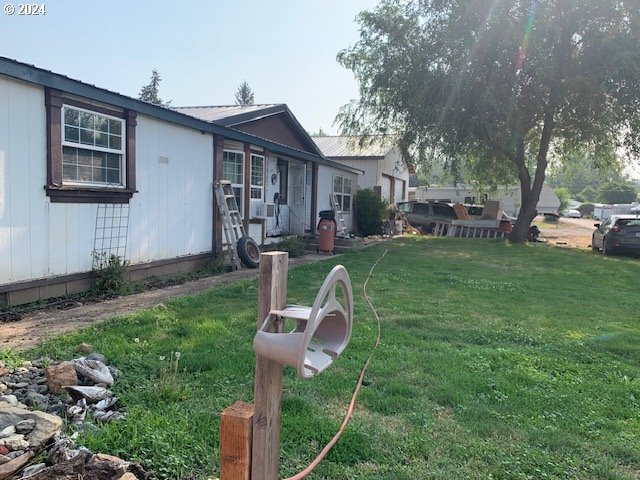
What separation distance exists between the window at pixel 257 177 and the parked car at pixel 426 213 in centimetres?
1291

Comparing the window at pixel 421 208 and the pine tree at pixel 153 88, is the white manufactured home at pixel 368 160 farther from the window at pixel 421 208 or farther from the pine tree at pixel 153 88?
the pine tree at pixel 153 88

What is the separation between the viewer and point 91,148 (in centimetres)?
671

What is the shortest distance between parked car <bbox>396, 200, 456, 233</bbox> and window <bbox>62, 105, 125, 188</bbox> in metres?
18.0

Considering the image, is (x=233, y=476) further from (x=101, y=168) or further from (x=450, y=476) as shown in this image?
(x=101, y=168)

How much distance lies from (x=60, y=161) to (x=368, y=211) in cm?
1453

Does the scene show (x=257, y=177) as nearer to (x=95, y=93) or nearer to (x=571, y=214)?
(x=95, y=93)

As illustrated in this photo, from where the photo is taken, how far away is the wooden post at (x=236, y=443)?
1.65 metres

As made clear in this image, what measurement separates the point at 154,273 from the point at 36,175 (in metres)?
2.72

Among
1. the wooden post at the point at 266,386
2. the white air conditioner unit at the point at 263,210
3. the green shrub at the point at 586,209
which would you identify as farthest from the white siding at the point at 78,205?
the green shrub at the point at 586,209

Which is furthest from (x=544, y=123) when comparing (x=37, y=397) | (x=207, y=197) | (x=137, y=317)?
(x=37, y=397)

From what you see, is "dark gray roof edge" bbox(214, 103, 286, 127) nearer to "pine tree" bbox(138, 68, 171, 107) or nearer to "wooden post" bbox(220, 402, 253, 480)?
"wooden post" bbox(220, 402, 253, 480)

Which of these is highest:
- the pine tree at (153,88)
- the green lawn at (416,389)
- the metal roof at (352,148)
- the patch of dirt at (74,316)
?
the pine tree at (153,88)

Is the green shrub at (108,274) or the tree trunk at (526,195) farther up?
the tree trunk at (526,195)

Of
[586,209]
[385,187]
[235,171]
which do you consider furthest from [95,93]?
[586,209]
